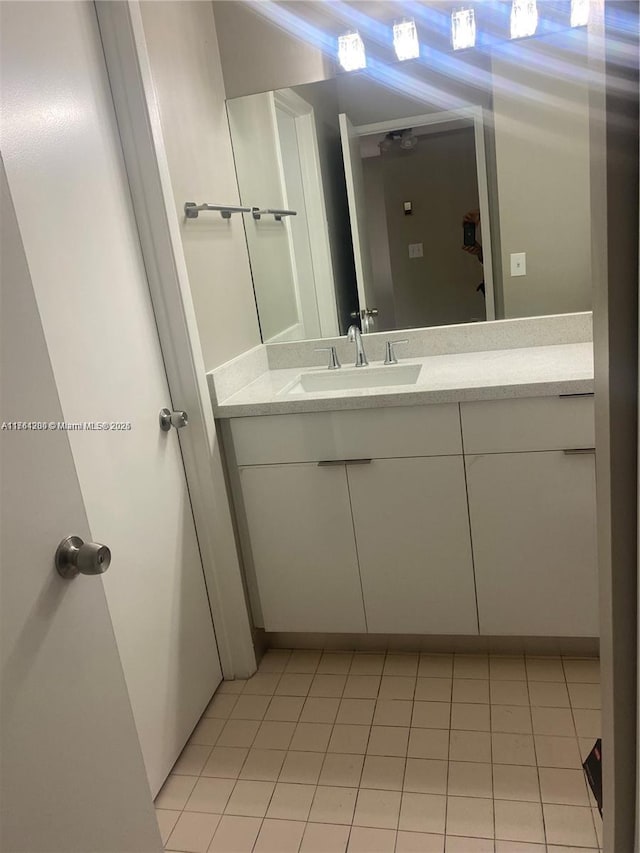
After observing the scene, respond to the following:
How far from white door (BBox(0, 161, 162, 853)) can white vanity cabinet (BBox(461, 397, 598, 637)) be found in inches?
45.4

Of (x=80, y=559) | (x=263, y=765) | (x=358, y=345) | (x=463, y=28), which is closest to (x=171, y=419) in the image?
(x=358, y=345)

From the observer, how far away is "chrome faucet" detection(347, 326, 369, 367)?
2.24 metres

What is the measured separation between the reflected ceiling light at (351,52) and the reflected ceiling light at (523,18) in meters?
0.49

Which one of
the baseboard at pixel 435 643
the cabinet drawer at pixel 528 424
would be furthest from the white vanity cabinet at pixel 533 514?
the baseboard at pixel 435 643

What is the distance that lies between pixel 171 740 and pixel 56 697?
0.95m

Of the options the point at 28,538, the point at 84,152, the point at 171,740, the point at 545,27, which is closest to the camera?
the point at 28,538

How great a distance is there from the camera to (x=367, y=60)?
212cm

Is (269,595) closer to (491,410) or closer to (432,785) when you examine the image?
(432,785)

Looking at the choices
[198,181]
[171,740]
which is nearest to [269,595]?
[171,740]

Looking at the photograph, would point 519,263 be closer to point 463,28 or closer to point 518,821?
point 463,28

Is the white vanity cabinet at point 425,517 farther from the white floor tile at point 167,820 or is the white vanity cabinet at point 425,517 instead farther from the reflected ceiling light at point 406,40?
the reflected ceiling light at point 406,40

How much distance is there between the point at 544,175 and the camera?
2.11 meters

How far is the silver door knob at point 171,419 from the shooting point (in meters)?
1.75

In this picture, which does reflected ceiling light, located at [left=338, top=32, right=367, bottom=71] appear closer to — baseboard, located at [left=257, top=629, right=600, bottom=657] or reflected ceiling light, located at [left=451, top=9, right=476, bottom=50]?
reflected ceiling light, located at [left=451, top=9, right=476, bottom=50]
